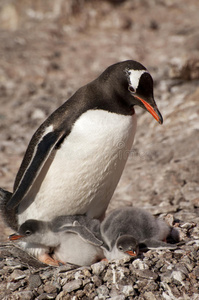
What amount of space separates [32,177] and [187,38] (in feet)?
18.3

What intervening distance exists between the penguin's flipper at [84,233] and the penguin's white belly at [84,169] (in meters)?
0.25

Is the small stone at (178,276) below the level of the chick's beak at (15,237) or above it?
below

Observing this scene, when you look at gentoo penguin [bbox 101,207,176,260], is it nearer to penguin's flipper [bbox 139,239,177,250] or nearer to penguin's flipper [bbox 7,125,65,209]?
penguin's flipper [bbox 139,239,177,250]

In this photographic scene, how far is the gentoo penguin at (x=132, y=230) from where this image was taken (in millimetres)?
3016

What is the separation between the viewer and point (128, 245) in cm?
285

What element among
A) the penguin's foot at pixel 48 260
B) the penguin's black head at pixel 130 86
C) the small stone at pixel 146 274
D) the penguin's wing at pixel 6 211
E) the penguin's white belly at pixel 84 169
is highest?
the penguin's black head at pixel 130 86

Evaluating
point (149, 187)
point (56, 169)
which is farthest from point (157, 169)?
point (56, 169)

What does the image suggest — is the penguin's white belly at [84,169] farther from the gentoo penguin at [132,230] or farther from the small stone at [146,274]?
the small stone at [146,274]

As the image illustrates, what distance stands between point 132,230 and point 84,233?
1.05 feet

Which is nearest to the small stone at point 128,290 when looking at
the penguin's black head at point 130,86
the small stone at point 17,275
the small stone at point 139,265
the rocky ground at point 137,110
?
the rocky ground at point 137,110

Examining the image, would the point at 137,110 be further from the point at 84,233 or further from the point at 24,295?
the point at 24,295

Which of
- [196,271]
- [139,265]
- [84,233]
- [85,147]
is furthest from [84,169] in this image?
[196,271]

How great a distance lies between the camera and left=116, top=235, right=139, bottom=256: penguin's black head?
2844mm

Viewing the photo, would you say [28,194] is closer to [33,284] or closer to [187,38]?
[33,284]
